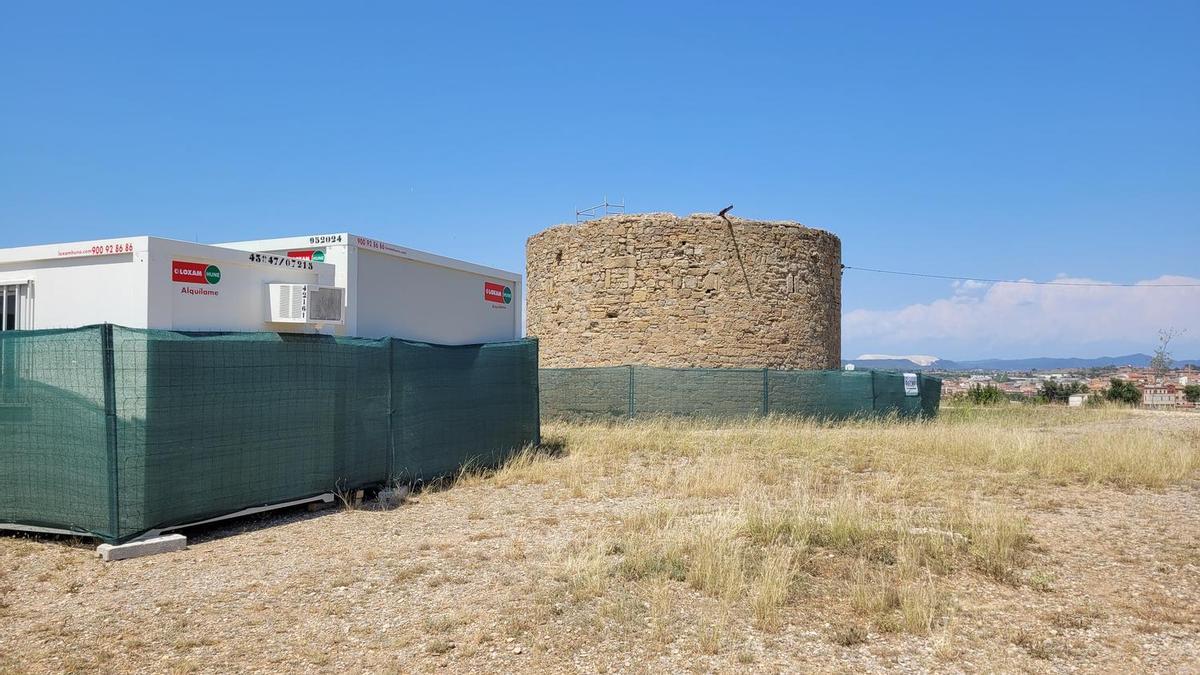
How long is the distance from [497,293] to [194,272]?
5.83 meters

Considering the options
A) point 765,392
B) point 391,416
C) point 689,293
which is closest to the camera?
point 391,416

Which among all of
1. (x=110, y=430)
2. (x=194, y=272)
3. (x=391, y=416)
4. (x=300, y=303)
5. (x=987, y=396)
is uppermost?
(x=194, y=272)

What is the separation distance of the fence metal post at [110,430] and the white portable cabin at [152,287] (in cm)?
69

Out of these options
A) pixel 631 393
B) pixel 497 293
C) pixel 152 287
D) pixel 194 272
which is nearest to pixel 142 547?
pixel 152 287

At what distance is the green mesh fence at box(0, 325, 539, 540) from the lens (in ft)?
24.6

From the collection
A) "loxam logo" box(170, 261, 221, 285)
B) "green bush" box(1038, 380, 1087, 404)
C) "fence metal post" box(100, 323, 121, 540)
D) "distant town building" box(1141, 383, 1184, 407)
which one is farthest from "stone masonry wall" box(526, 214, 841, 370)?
"distant town building" box(1141, 383, 1184, 407)

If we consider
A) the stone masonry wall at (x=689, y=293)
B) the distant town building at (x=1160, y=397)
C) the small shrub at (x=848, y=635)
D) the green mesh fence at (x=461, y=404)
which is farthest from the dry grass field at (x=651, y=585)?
the distant town building at (x=1160, y=397)

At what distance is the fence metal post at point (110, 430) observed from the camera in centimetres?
738

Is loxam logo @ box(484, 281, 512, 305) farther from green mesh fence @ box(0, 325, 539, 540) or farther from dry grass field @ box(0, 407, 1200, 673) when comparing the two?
dry grass field @ box(0, 407, 1200, 673)

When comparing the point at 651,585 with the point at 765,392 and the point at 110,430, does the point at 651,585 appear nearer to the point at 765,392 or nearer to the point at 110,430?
the point at 110,430

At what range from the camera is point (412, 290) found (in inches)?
463

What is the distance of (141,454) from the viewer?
7.51 meters

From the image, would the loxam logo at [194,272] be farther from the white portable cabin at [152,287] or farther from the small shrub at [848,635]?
the small shrub at [848,635]

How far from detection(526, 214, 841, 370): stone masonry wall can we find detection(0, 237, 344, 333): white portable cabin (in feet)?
38.2
